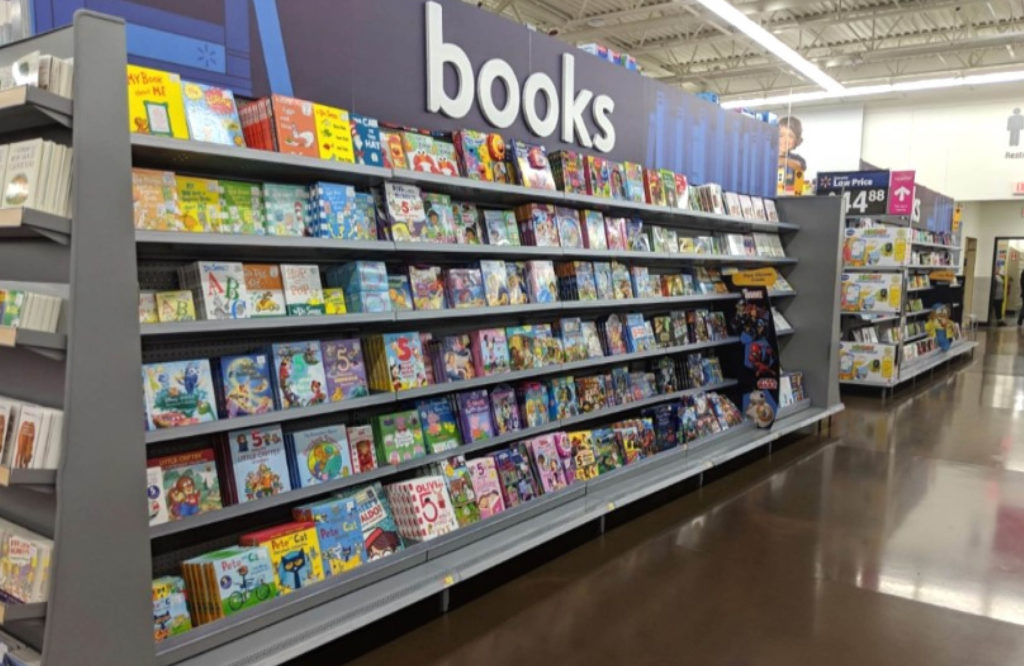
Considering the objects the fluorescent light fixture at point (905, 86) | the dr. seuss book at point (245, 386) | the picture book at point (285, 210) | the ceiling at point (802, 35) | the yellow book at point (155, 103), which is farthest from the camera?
the ceiling at point (802, 35)

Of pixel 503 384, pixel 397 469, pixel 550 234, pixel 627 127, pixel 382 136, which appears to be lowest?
pixel 397 469

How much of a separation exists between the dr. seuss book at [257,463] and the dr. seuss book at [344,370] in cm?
30

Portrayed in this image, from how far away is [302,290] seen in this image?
120 inches

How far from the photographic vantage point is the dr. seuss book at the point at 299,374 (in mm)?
3012

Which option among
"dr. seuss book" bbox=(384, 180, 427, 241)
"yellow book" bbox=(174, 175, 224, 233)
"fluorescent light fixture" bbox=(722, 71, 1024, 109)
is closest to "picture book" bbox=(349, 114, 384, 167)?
"dr. seuss book" bbox=(384, 180, 427, 241)

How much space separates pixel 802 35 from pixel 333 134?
13545 millimetres

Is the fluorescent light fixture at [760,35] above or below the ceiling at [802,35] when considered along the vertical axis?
below

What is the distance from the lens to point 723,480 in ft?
18.5

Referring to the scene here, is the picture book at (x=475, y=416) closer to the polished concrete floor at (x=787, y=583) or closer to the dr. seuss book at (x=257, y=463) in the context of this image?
the polished concrete floor at (x=787, y=583)

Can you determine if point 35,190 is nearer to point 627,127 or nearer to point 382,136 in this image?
point 382,136

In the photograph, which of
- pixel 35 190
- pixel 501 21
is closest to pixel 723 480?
pixel 501 21

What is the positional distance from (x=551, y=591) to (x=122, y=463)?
2.16 m

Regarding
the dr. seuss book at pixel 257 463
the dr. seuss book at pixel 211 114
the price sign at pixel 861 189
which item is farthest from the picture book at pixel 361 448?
the price sign at pixel 861 189

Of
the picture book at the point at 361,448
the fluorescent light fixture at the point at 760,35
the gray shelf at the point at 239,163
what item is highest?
the fluorescent light fixture at the point at 760,35
